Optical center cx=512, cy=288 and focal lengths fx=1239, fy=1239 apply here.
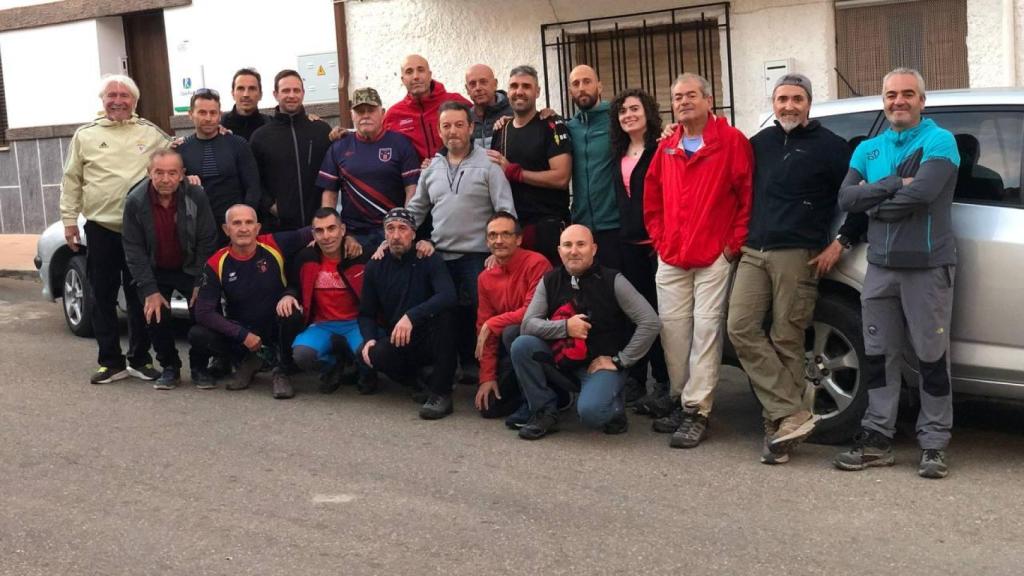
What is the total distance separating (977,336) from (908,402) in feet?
2.12

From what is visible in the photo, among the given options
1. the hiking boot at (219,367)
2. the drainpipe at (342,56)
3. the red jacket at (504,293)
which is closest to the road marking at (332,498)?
the red jacket at (504,293)

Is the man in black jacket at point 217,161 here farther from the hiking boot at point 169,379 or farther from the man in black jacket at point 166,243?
the hiking boot at point 169,379

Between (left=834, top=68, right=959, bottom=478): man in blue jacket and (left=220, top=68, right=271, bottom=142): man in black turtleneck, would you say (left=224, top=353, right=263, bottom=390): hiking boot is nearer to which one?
(left=220, top=68, right=271, bottom=142): man in black turtleneck

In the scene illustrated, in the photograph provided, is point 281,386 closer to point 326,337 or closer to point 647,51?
point 326,337

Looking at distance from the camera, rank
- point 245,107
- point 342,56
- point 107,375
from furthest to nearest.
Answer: point 342,56
point 245,107
point 107,375

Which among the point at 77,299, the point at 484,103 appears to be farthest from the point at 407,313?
the point at 77,299

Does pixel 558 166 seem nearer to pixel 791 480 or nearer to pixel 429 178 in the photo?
pixel 429 178

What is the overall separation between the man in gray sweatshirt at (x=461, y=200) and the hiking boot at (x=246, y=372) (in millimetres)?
1393

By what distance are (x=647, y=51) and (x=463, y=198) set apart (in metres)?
5.37

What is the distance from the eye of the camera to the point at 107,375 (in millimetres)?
8117

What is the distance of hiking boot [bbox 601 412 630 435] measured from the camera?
6.55 metres

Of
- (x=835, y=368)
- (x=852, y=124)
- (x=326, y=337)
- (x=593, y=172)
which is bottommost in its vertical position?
(x=835, y=368)

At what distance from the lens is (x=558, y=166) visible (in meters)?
7.23

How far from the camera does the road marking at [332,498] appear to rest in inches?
214
